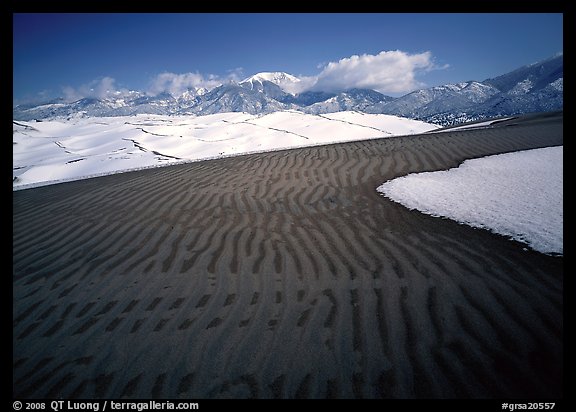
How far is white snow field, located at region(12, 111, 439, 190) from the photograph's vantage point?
1730cm

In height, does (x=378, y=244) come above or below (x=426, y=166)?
below

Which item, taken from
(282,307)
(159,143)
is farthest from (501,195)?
(159,143)

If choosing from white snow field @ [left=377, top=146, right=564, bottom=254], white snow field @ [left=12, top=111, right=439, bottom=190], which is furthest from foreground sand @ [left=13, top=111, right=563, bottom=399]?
white snow field @ [left=12, top=111, right=439, bottom=190]

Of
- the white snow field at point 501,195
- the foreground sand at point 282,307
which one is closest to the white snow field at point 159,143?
the foreground sand at point 282,307

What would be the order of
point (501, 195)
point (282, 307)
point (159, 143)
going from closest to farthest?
point (282, 307), point (501, 195), point (159, 143)

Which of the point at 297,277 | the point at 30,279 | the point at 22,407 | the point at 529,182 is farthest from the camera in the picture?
the point at 529,182

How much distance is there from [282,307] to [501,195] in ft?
18.1

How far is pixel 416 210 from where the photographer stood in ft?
19.6

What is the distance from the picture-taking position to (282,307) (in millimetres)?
3367

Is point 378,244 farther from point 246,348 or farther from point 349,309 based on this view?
point 246,348

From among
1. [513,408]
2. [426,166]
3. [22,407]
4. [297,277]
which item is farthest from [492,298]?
[426,166]

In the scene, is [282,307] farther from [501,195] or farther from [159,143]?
[159,143]

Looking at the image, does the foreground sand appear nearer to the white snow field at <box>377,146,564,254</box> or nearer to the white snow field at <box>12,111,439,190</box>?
the white snow field at <box>377,146,564,254</box>

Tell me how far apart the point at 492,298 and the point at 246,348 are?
107 inches
